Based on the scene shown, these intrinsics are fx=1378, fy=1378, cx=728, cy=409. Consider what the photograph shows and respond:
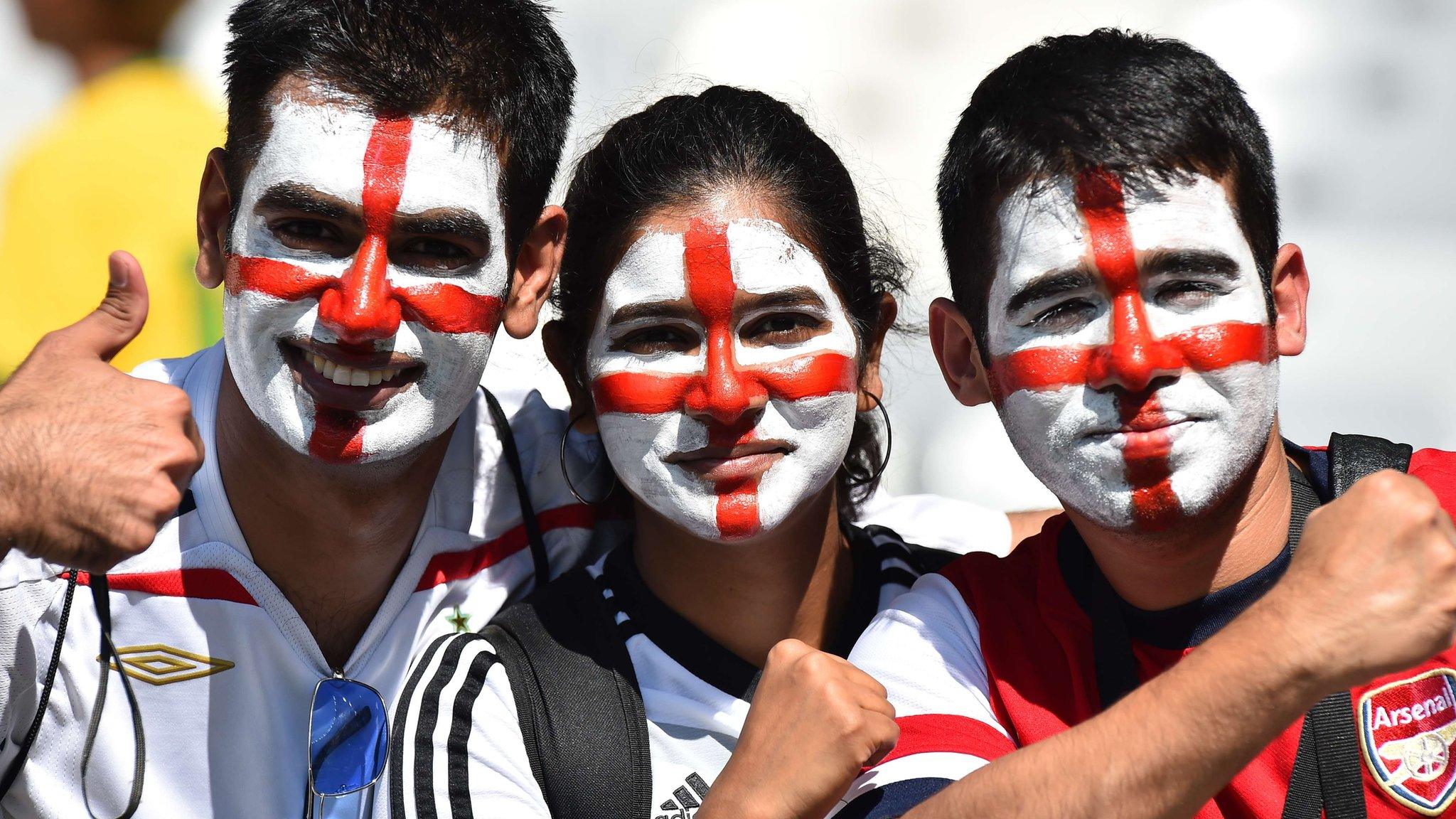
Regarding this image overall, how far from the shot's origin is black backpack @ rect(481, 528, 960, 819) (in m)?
2.38

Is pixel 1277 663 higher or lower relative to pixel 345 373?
lower

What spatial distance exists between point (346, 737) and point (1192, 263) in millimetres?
1794

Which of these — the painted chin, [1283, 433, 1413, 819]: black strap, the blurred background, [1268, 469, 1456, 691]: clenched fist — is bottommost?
[1283, 433, 1413, 819]: black strap

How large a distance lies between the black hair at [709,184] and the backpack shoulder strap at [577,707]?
0.56 metres

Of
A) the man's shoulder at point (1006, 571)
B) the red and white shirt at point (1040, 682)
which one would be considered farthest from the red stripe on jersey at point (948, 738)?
the man's shoulder at point (1006, 571)

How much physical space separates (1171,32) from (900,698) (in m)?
4.01

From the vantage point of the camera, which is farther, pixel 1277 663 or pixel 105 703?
pixel 105 703

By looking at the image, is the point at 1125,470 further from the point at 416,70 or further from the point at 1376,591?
the point at 416,70

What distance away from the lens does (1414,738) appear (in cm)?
215

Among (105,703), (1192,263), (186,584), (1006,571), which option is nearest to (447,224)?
(186,584)

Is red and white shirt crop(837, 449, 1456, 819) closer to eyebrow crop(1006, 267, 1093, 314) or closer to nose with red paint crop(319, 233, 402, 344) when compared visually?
eyebrow crop(1006, 267, 1093, 314)

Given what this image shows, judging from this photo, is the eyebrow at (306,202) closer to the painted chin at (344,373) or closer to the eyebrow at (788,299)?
the painted chin at (344,373)

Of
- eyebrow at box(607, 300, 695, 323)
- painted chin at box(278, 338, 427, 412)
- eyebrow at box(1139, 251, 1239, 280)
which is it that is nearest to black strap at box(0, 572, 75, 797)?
painted chin at box(278, 338, 427, 412)

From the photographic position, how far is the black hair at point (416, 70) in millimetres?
2725
